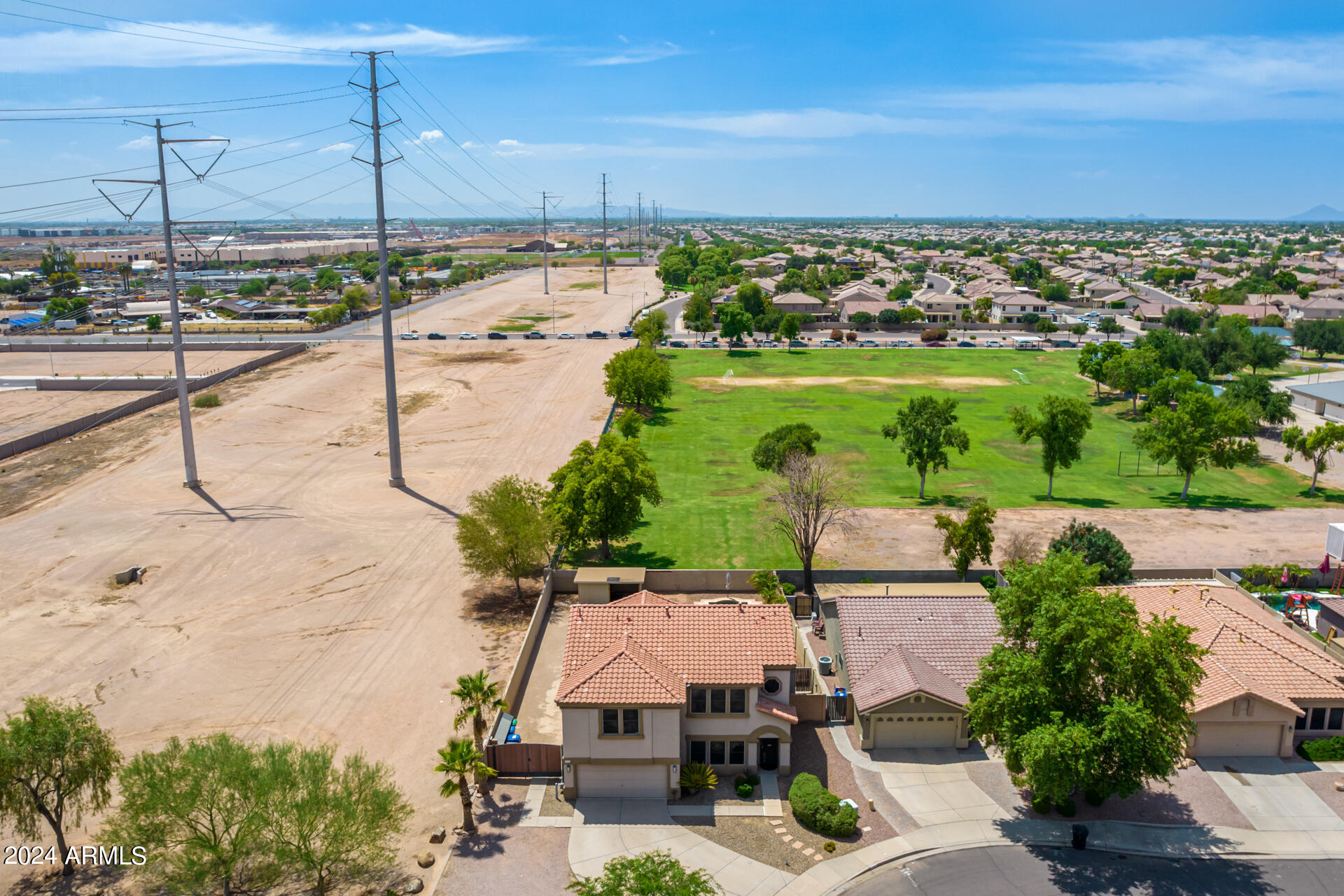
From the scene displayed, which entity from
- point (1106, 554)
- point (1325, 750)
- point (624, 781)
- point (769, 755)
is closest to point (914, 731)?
point (769, 755)

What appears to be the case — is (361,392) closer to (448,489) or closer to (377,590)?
(448,489)

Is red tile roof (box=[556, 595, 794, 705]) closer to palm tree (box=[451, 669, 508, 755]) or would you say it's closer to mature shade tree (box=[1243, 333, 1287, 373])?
palm tree (box=[451, 669, 508, 755])

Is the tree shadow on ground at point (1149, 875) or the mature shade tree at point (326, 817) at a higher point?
the mature shade tree at point (326, 817)

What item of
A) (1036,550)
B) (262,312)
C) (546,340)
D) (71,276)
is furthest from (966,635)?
(71,276)

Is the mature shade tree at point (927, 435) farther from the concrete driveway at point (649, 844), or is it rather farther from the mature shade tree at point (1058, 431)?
the concrete driveway at point (649, 844)

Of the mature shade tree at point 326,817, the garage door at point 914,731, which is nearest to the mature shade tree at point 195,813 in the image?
the mature shade tree at point 326,817

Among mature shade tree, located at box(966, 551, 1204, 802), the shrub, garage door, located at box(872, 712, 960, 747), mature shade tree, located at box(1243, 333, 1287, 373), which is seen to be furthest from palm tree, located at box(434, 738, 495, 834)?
mature shade tree, located at box(1243, 333, 1287, 373)

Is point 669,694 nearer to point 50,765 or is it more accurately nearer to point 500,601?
point 50,765
